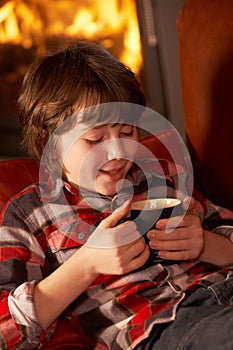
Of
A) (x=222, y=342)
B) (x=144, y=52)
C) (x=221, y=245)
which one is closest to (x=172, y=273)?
(x=221, y=245)

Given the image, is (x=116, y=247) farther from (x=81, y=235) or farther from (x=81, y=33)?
(x=81, y=33)

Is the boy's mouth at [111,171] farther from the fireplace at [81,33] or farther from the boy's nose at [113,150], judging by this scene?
the fireplace at [81,33]

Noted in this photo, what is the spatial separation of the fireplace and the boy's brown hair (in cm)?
175

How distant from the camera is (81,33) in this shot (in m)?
3.23

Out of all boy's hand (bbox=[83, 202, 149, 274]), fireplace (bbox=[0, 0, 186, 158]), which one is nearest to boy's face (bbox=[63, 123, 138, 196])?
boy's hand (bbox=[83, 202, 149, 274])

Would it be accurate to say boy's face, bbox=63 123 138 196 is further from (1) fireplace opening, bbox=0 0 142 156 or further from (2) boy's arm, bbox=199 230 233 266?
(1) fireplace opening, bbox=0 0 142 156

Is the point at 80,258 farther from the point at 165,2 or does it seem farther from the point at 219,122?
the point at 165,2

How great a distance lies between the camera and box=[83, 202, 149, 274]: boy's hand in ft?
3.87

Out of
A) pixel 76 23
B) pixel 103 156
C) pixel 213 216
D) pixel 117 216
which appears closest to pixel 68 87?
pixel 103 156

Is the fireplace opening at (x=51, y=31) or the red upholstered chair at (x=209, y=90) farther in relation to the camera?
the fireplace opening at (x=51, y=31)

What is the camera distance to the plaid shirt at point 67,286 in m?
1.17

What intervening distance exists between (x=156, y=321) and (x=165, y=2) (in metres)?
2.13

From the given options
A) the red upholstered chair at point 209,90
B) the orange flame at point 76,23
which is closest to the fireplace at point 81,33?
the orange flame at point 76,23

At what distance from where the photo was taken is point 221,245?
132cm
